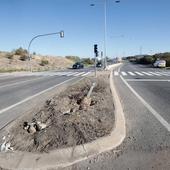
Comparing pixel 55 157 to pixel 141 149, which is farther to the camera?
pixel 141 149

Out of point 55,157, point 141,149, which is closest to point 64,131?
point 55,157

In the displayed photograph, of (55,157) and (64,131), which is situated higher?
(64,131)

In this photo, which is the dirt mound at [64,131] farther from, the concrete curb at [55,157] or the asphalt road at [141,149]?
the asphalt road at [141,149]

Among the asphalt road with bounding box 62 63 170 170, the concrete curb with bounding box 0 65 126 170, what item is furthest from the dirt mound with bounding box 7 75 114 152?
the asphalt road with bounding box 62 63 170 170

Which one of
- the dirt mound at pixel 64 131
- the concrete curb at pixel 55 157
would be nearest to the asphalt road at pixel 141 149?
the concrete curb at pixel 55 157

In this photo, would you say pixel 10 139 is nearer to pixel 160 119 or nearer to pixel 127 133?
pixel 127 133

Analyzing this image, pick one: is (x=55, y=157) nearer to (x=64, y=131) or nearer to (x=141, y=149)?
(x=64, y=131)

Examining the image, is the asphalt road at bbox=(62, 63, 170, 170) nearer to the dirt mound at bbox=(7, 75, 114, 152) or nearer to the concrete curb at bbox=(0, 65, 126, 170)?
the concrete curb at bbox=(0, 65, 126, 170)

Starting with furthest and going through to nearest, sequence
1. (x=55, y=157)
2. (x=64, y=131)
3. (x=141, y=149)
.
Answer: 1. (x=64, y=131)
2. (x=141, y=149)
3. (x=55, y=157)

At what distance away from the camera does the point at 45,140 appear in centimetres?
622

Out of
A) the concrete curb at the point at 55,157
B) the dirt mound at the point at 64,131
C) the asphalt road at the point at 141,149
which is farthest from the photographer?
the dirt mound at the point at 64,131

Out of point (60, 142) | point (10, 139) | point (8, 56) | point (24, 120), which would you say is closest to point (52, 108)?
point (24, 120)

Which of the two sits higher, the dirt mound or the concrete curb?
the dirt mound

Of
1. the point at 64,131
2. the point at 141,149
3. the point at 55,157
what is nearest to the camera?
the point at 55,157
